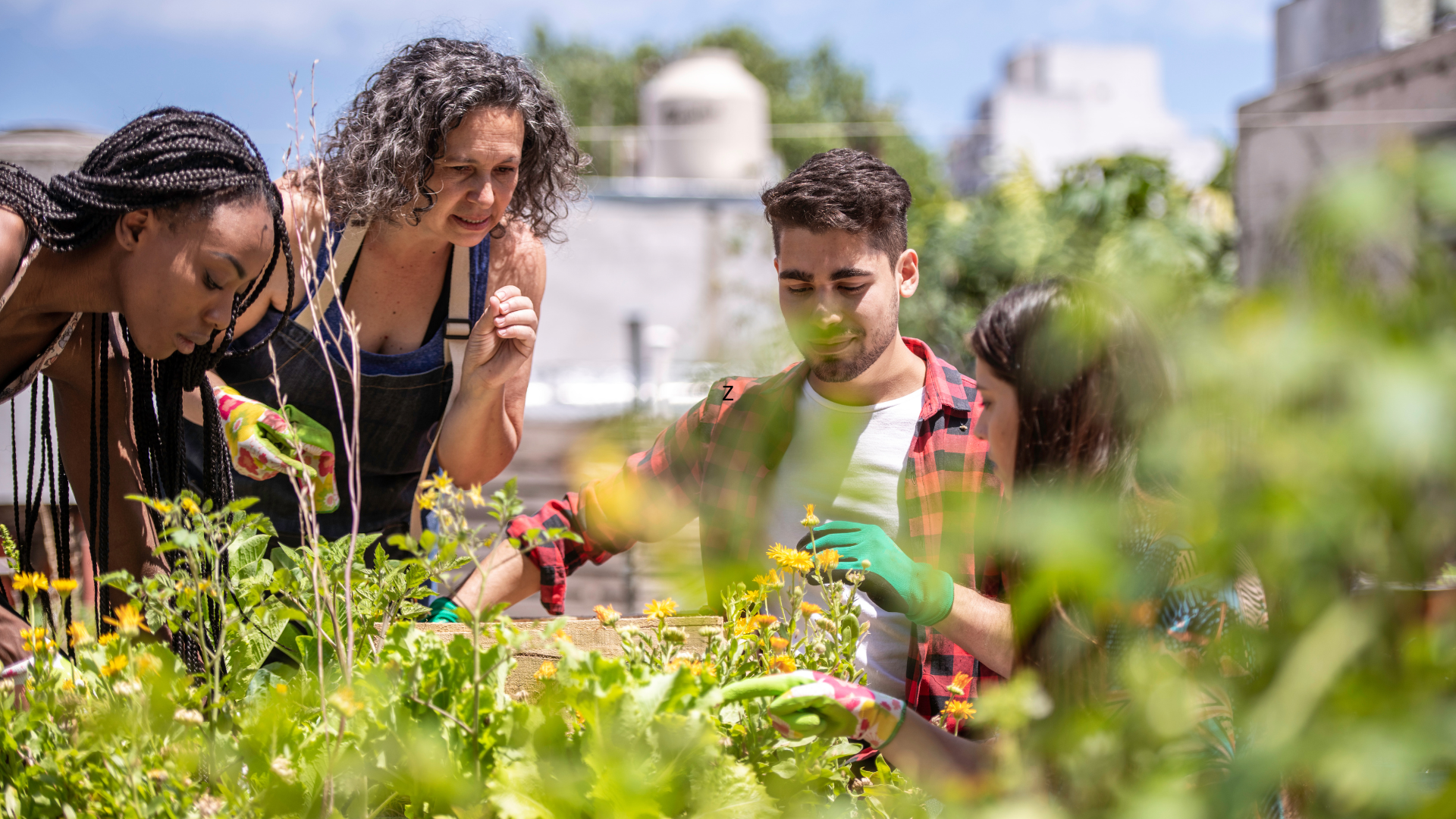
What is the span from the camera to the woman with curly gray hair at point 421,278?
1.99 meters

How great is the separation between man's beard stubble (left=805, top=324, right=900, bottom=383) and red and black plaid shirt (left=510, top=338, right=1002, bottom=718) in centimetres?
10

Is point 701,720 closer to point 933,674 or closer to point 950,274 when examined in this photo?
point 933,674

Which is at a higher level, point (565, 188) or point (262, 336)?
point (565, 188)

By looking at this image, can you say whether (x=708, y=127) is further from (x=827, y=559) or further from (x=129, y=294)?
(x=827, y=559)

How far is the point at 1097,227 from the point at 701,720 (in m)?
11.3

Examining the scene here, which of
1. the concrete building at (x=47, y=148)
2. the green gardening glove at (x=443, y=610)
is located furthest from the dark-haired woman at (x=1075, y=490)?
the concrete building at (x=47, y=148)

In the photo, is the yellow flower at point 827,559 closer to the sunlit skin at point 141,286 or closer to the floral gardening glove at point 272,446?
the floral gardening glove at point 272,446

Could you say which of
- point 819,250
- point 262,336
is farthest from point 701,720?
point 262,336

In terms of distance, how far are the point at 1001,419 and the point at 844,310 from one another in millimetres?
763

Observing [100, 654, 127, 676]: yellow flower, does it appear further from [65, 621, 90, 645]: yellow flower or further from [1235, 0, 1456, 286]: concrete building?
[1235, 0, 1456, 286]: concrete building

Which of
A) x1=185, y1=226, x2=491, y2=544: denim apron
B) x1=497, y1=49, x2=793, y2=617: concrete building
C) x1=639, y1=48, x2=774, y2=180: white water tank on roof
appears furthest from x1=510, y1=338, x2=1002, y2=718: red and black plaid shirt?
x1=639, y1=48, x2=774, y2=180: white water tank on roof

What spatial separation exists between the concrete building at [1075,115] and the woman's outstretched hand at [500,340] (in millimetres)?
24251

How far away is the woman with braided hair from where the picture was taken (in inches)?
57.8

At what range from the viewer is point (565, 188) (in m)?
2.33
